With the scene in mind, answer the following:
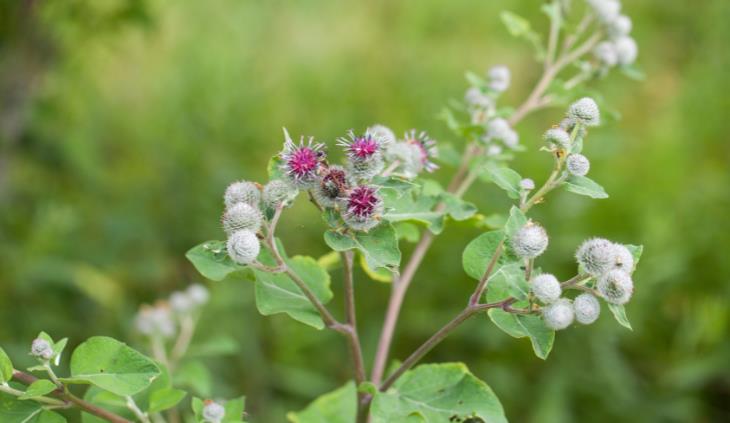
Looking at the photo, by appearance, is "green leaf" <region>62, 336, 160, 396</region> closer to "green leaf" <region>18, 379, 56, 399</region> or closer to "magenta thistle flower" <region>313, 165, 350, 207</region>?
"green leaf" <region>18, 379, 56, 399</region>

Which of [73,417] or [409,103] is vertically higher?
[409,103]

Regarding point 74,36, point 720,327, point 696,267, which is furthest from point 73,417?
point 696,267

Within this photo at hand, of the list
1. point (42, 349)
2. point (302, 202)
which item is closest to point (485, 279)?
point (42, 349)

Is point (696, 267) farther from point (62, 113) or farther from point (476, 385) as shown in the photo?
point (62, 113)

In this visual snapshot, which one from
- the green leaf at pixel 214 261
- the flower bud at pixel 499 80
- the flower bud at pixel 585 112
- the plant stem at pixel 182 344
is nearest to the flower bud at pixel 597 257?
the flower bud at pixel 585 112

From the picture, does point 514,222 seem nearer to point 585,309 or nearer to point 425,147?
point 585,309
